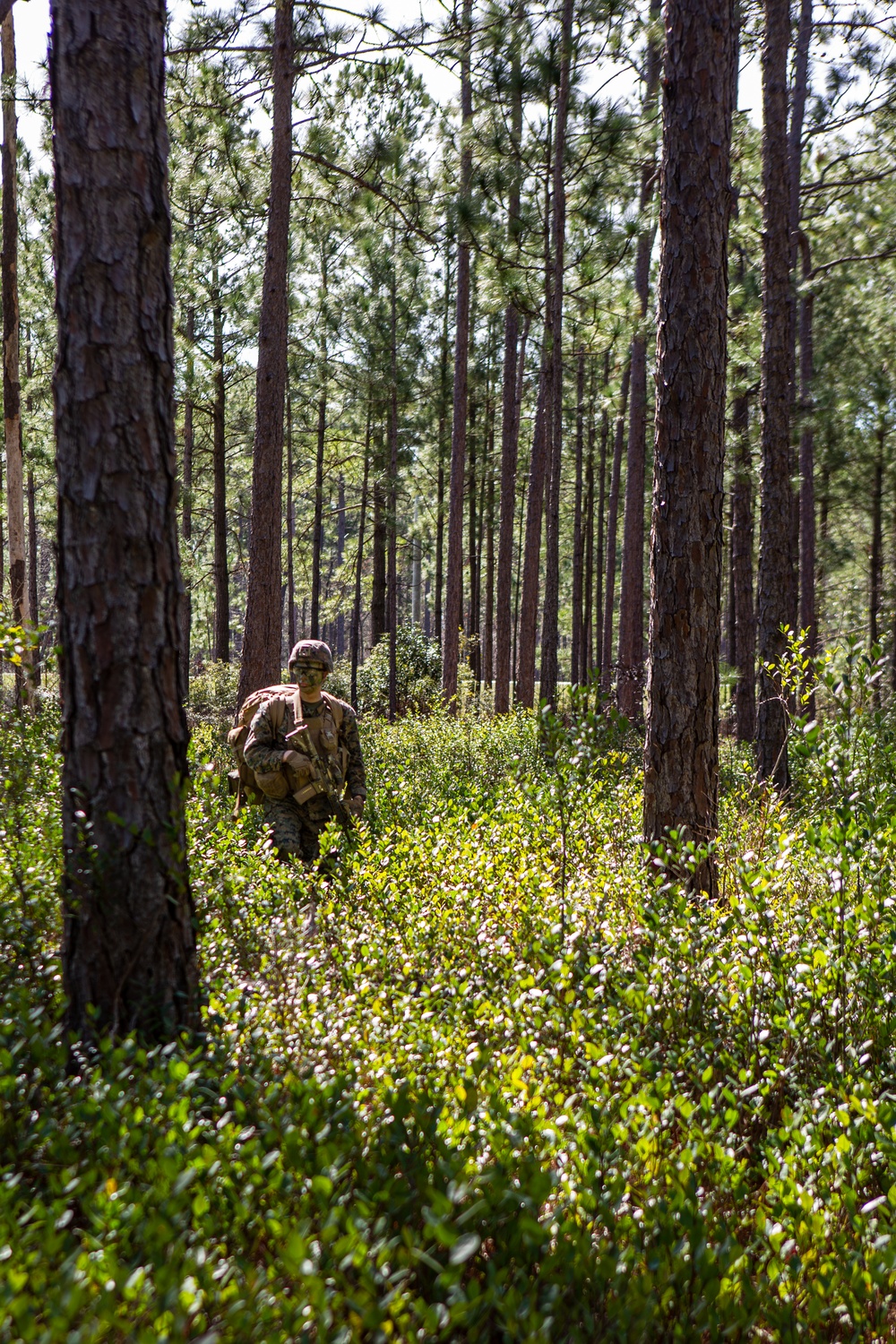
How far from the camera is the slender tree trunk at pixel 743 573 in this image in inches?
505

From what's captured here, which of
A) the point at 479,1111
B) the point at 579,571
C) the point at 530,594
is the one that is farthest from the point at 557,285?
the point at 579,571

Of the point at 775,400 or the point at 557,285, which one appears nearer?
the point at 775,400

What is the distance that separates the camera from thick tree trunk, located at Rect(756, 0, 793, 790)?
8.35 metres

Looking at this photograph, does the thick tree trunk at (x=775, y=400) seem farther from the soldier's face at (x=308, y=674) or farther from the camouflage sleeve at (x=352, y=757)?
the soldier's face at (x=308, y=674)

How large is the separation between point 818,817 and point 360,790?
3302 millimetres

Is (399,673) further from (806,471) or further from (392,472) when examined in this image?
(806,471)

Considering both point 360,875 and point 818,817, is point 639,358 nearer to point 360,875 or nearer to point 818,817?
point 818,817

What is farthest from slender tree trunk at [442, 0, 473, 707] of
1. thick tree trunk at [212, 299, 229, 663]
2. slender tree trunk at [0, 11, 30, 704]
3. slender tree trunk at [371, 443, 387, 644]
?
slender tree trunk at [0, 11, 30, 704]

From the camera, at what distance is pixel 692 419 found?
508cm

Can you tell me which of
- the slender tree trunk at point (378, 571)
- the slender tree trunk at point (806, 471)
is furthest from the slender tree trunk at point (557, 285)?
the slender tree trunk at point (378, 571)

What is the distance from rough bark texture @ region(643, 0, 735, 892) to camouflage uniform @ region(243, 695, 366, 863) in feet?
8.37

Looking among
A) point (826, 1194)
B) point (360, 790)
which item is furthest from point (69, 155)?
point (360, 790)

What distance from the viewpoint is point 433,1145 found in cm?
217

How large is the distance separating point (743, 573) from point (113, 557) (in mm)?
12887
